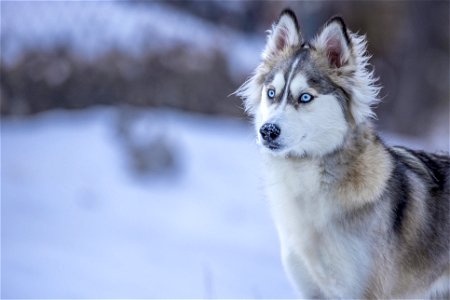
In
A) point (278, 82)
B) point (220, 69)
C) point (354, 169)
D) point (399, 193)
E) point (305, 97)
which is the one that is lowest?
point (399, 193)

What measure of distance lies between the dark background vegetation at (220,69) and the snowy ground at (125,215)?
1.83 ft

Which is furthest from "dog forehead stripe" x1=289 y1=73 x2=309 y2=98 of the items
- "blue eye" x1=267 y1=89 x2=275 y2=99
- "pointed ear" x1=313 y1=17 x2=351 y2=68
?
"pointed ear" x1=313 y1=17 x2=351 y2=68

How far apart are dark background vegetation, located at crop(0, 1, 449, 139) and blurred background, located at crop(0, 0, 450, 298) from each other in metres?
0.03

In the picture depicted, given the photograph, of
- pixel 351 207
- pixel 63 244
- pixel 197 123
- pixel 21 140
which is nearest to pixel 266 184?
pixel 351 207

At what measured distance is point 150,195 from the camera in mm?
9086

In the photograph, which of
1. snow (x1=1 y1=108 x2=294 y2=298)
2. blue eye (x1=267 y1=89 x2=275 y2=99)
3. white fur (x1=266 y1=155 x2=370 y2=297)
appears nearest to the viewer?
white fur (x1=266 y1=155 x2=370 y2=297)

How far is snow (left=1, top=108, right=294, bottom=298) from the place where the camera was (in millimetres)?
6695

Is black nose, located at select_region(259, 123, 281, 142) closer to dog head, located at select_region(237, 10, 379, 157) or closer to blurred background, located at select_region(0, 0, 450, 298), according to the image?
dog head, located at select_region(237, 10, 379, 157)

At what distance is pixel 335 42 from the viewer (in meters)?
3.99

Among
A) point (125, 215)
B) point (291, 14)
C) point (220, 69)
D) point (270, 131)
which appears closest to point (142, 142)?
point (125, 215)

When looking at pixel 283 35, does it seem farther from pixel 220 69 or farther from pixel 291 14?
pixel 220 69

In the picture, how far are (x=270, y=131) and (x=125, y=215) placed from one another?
5.25m

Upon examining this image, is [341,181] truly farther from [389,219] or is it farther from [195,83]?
[195,83]

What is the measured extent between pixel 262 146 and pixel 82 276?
3527 mm
